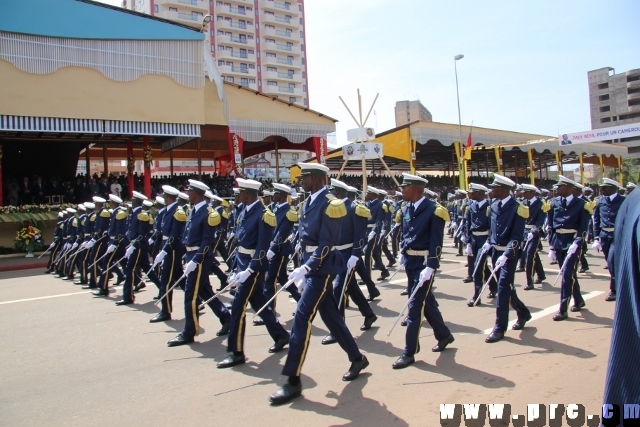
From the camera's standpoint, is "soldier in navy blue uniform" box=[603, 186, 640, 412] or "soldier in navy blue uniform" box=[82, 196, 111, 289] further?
"soldier in navy blue uniform" box=[82, 196, 111, 289]

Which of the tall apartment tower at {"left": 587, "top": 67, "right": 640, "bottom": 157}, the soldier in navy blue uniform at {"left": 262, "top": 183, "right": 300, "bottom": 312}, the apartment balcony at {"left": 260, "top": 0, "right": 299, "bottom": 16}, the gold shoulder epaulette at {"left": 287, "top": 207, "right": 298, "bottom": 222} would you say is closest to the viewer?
the soldier in navy blue uniform at {"left": 262, "top": 183, "right": 300, "bottom": 312}

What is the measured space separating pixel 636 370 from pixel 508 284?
4957 mm

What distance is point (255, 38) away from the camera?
72500 millimetres

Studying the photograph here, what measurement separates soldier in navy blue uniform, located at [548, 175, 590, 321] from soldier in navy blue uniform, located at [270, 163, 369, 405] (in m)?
3.62

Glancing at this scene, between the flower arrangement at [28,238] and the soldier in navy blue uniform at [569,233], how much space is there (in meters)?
15.8

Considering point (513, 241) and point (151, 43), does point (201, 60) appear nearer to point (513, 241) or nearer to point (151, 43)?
point (151, 43)

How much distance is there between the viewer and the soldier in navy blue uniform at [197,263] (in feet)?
20.9

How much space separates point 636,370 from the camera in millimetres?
1431

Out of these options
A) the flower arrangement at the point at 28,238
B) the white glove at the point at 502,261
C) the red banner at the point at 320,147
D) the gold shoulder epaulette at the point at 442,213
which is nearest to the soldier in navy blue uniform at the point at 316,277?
the gold shoulder epaulette at the point at 442,213

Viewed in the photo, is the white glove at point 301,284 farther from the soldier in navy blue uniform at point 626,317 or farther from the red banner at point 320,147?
the red banner at point 320,147

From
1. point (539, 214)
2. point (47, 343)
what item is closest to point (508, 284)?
point (539, 214)

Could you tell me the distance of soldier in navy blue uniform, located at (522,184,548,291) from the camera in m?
9.29

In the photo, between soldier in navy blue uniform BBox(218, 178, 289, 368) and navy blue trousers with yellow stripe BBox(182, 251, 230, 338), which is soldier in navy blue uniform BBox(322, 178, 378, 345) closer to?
soldier in navy blue uniform BBox(218, 178, 289, 368)

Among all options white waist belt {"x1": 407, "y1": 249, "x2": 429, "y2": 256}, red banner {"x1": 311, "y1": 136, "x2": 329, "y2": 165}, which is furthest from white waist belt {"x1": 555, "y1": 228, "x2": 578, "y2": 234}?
red banner {"x1": 311, "y1": 136, "x2": 329, "y2": 165}
